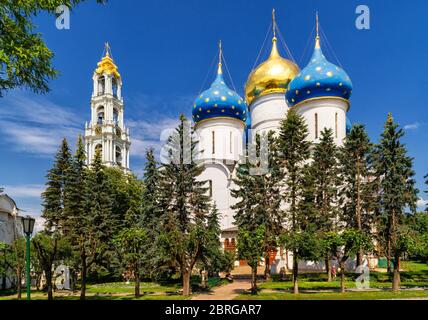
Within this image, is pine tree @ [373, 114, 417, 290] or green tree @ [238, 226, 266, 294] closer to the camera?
green tree @ [238, 226, 266, 294]

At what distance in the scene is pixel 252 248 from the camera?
53.2 feet

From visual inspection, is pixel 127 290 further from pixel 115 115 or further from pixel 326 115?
pixel 115 115

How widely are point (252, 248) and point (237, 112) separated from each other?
2126 centimetres

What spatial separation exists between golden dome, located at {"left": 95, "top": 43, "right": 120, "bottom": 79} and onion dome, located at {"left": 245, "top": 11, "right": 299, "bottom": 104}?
20803 millimetres

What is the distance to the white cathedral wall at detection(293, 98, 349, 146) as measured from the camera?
28.3 m

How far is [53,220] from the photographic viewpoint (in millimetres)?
25828

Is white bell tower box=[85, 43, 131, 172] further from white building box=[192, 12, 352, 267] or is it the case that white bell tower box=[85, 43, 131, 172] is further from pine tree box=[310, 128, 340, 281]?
pine tree box=[310, 128, 340, 281]

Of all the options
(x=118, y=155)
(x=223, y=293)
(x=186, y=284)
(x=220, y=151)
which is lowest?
(x=223, y=293)

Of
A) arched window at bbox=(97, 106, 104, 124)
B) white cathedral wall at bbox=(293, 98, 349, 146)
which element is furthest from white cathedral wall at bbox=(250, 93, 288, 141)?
arched window at bbox=(97, 106, 104, 124)

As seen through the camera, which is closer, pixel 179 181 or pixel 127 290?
pixel 127 290

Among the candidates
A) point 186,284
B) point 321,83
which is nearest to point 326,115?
point 321,83
